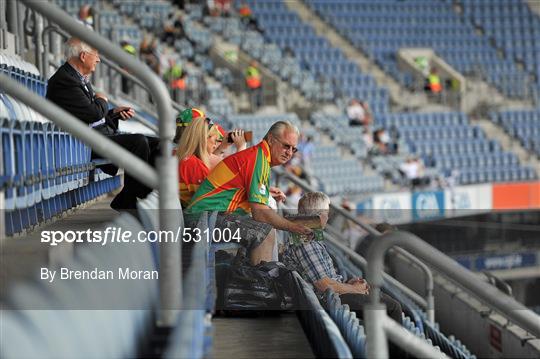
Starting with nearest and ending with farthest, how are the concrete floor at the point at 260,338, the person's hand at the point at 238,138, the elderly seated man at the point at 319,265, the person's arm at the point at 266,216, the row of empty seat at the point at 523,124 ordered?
1. the concrete floor at the point at 260,338
2. the person's arm at the point at 266,216
3. the elderly seated man at the point at 319,265
4. the person's hand at the point at 238,138
5. the row of empty seat at the point at 523,124

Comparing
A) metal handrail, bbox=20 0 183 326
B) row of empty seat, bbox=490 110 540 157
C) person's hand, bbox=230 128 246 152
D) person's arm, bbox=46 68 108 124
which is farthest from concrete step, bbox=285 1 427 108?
metal handrail, bbox=20 0 183 326

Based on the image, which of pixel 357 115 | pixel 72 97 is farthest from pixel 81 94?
pixel 357 115

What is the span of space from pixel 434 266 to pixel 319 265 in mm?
1100

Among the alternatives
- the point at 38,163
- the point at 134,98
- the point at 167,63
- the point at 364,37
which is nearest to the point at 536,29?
the point at 364,37

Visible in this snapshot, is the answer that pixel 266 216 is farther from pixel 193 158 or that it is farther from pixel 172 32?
pixel 172 32

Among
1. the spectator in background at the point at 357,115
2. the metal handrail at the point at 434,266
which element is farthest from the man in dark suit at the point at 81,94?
the spectator in background at the point at 357,115

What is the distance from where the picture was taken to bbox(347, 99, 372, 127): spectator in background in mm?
15844

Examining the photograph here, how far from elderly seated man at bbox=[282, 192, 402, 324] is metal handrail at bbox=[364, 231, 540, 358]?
1037mm

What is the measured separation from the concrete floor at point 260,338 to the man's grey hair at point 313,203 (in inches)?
14.6

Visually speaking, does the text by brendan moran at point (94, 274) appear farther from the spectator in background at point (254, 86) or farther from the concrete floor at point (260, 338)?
the spectator in background at point (254, 86)

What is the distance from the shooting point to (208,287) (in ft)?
8.83

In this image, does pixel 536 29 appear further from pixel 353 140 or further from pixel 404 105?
pixel 353 140

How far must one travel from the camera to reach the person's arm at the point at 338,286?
10.9 feet

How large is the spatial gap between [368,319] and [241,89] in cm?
1366
